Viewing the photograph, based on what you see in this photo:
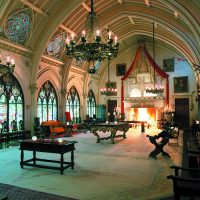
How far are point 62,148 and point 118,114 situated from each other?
14618 millimetres

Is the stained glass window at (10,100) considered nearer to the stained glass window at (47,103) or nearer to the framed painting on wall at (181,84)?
the stained glass window at (47,103)

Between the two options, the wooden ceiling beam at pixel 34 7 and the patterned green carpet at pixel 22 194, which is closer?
the patterned green carpet at pixel 22 194

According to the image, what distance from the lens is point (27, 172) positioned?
571 centimetres

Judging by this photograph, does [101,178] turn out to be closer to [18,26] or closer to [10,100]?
[10,100]

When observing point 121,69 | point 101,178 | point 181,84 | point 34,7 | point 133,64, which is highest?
point 34,7

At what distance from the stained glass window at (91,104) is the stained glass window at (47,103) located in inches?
207

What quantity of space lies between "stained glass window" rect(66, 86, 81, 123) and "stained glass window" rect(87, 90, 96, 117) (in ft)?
7.04

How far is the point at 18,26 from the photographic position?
11.4 metres

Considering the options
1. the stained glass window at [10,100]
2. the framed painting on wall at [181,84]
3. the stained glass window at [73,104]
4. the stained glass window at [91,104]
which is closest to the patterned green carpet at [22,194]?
the stained glass window at [10,100]

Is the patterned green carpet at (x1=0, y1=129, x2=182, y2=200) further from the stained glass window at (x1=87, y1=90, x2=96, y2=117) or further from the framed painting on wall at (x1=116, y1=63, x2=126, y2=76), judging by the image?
the framed painting on wall at (x1=116, y1=63, x2=126, y2=76)

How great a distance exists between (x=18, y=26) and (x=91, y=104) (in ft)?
35.4

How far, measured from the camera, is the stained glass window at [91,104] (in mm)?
20359

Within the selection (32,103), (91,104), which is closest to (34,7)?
(32,103)

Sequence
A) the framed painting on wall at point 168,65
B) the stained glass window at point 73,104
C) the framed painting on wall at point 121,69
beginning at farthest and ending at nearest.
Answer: the framed painting on wall at point 121,69
the framed painting on wall at point 168,65
the stained glass window at point 73,104
